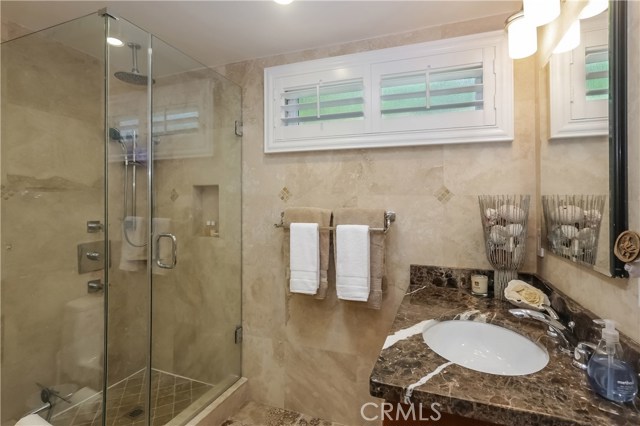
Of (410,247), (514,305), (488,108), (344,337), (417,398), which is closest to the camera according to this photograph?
(417,398)

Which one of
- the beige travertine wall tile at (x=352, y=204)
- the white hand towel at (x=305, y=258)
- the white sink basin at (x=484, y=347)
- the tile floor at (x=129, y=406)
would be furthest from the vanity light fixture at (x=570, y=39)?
the tile floor at (x=129, y=406)

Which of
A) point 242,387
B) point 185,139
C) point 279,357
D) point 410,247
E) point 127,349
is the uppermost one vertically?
point 185,139

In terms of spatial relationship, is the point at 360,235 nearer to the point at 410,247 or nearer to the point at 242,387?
the point at 410,247

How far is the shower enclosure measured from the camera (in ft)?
5.05

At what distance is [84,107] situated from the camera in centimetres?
166

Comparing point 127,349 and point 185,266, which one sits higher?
point 185,266

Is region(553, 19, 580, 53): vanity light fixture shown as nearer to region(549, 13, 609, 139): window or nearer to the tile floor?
region(549, 13, 609, 139): window

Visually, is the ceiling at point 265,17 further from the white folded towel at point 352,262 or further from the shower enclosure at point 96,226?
the white folded towel at point 352,262

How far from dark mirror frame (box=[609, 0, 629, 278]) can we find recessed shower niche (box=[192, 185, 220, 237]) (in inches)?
Result: 73.0

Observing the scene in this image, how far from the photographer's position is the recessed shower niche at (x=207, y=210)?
1902mm

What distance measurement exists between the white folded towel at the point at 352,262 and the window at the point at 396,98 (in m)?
0.51

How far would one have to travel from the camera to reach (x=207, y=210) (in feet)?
6.28

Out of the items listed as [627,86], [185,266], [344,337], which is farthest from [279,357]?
[627,86]

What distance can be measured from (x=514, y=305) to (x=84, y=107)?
2.42 metres
